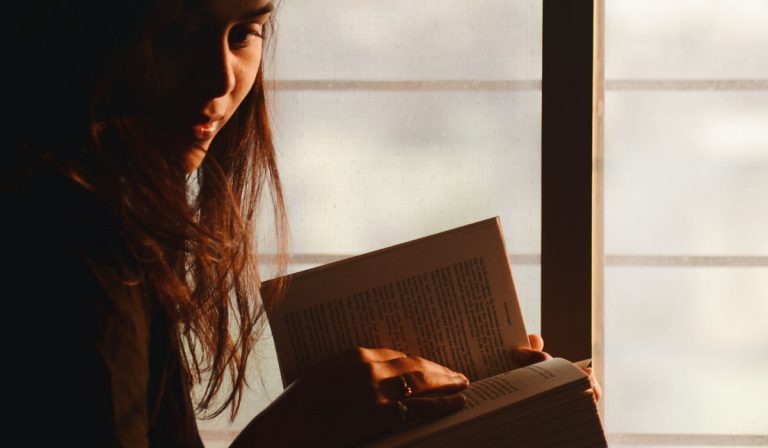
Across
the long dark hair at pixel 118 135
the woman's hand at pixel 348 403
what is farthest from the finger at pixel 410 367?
the long dark hair at pixel 118 135

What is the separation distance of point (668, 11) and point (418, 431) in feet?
2.35

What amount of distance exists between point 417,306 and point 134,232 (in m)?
0.33

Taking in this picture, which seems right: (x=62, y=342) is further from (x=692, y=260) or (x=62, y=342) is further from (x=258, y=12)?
(x=692, y=260)

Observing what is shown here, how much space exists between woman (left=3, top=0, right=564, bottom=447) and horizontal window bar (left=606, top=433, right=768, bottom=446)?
0.37 meters

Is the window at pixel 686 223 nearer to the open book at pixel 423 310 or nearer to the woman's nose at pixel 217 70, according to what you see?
the open book at pixel 423 310

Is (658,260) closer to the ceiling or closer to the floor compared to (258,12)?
closer to the floor

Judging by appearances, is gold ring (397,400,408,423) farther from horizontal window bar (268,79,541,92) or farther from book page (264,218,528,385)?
horizontal window bar (268,79,541,92)

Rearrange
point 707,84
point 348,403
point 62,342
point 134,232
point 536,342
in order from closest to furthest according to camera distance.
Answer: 1. point 62,342
2. point 134,232
3. point 348,403
4. point 536,342
5. point 707,84

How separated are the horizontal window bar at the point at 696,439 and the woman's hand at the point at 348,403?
46 centimetres

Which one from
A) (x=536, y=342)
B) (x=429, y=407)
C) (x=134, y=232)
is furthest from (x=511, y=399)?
(x=134, y=232)

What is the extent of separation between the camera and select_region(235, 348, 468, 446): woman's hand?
2.26 ft

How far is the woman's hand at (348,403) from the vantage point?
2.26 feet

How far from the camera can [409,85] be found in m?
1.03

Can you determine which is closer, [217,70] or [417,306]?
[217,70]
